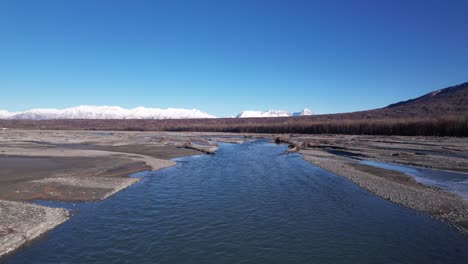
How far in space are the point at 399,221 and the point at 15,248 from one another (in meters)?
14.5

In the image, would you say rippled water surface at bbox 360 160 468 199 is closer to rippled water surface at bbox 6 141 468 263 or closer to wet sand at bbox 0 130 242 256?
rippled water surface at bbox 6 141 468 263

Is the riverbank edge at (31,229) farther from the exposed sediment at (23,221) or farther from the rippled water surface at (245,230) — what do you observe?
the rippled water surface at (245,230)

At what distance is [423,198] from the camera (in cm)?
1519

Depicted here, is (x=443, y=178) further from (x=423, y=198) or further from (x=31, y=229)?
(x=31, y=229)

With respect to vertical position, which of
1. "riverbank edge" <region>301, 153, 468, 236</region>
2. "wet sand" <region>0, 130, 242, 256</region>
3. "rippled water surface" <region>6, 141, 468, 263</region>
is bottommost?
"rippled water surface" <region>6, 141, 468, 263</region>

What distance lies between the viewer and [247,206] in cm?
1412

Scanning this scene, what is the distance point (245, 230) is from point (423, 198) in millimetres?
10562

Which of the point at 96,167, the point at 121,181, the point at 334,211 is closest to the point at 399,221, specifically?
the point at 334,211

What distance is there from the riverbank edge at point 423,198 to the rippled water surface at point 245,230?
70 centimetres

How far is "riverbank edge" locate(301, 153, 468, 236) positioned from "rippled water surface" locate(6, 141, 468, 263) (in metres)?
0.70

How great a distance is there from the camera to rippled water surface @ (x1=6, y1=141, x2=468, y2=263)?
9039 mm

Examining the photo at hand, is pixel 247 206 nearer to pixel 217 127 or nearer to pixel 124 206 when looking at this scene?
pixel 124 206

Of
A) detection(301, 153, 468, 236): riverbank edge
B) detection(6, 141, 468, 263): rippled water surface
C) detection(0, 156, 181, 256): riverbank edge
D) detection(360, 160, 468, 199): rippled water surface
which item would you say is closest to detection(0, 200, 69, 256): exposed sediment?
detection(0, 156, 181, 256): riverbank edge

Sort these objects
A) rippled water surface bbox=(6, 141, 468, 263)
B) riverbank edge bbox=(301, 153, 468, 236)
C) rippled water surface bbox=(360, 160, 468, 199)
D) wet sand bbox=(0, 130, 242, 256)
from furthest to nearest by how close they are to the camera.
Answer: rippled water surface bbox=(360, 160, 468, 199) < riverbank edge bbox=(301, 153, 468, 236) < wet sand bbox=(0, 130, 242, 256) < rippled water surface bbox=(6, 141, 468, 263)
